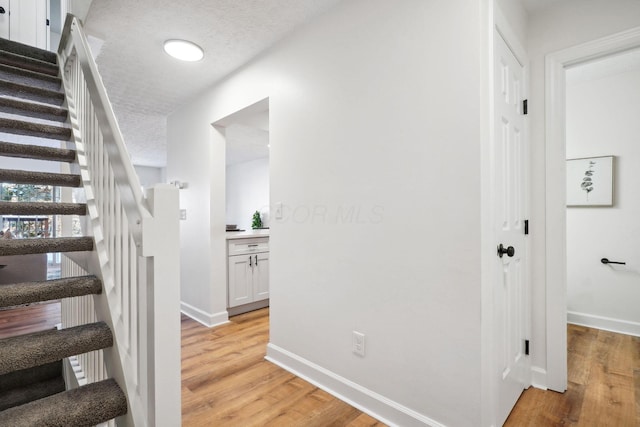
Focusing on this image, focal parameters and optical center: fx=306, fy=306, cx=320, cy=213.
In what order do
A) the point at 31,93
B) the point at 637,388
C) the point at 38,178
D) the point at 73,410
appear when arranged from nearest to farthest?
the point at 73,410, the point at 38,178, the point at 637,388, the point at 31,93

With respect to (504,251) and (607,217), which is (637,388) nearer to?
(504,251)

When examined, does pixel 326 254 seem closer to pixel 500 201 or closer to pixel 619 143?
pixel 500 201

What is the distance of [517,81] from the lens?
1830mm

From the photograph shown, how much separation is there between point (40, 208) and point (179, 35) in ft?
4.93

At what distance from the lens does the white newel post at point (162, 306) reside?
924 mm

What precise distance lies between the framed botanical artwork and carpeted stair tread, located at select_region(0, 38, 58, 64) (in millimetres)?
4957

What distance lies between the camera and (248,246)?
3.59m

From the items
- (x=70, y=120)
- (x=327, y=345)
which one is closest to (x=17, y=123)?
(x=70, y=120)

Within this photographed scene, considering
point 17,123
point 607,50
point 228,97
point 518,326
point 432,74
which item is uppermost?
point 228,97

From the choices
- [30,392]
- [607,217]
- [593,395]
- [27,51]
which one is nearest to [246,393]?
[30,392]

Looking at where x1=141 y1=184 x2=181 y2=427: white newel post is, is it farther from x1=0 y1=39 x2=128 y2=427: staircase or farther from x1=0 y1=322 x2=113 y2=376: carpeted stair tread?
x1=0 y1=322 x2=113 y2=376: carpeted stair tread

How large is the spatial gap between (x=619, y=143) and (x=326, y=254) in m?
2.99

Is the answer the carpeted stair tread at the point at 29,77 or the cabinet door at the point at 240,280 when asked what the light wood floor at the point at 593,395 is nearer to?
the cabinet door at the point at 240,280

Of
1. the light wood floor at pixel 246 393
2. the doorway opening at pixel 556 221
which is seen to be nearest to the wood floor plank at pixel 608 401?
the doorway opening at pixel 556 221
